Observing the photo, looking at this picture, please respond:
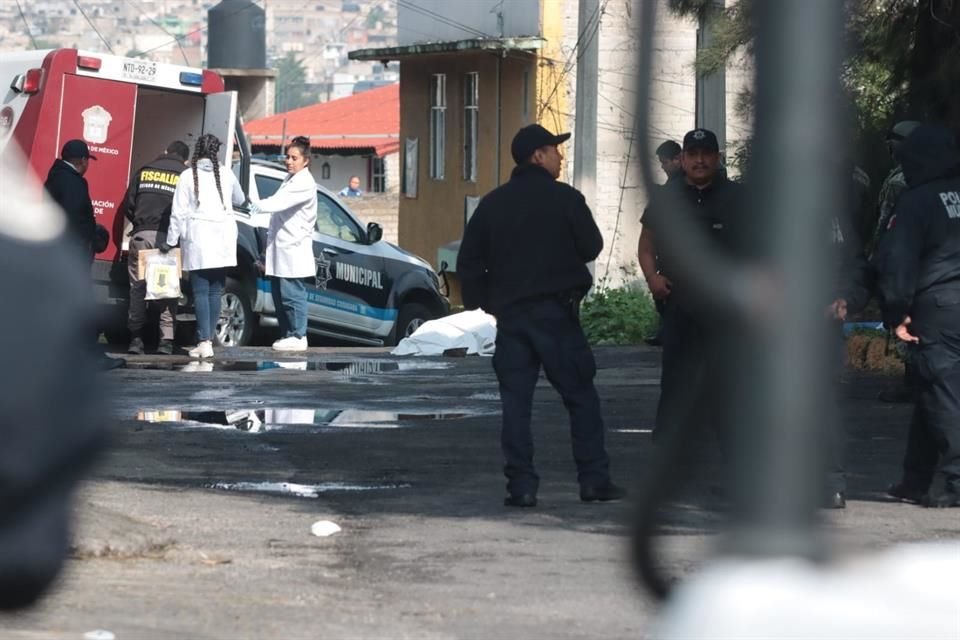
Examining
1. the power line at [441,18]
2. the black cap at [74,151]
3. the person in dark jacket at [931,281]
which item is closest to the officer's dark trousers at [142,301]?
the black cap at [74,151]

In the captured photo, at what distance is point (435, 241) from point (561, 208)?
23434mm

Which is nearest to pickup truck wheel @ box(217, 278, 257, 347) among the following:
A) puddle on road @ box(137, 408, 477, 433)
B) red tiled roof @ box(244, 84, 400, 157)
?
puddle on road @ box(137, 408, 477, 433)

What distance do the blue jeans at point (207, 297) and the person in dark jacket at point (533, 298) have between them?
7736 mm

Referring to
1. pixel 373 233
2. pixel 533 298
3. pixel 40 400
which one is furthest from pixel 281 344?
pixel 40 400

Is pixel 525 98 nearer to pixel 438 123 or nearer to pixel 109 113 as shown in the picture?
pixel 438 123

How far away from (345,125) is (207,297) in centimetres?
5214

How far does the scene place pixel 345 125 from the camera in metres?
67.4

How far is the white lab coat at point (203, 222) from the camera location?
1532 centimetres

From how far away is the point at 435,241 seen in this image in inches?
1244

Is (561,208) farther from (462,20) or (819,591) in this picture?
(462,20)

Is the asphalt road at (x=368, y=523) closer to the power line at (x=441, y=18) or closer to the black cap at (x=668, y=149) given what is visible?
the black cap at (x=668, y=149)

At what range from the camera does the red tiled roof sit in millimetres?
63500

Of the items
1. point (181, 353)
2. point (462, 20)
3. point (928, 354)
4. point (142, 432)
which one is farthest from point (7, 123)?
point (462, 20)

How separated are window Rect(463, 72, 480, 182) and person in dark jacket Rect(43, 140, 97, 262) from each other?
16.5 meters
